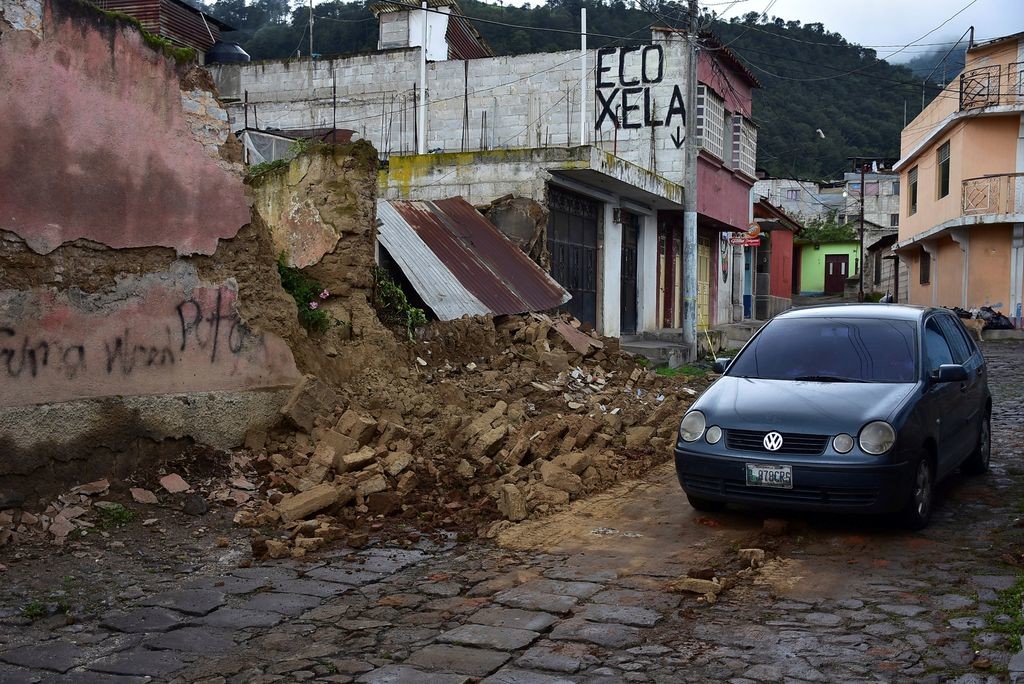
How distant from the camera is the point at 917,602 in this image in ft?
18.3

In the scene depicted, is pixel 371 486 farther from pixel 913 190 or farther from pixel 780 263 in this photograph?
pixel 780 263

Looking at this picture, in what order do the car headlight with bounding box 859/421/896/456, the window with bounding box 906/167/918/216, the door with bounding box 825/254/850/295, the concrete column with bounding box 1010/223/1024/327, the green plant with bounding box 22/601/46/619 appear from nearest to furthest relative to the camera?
the green plant with bounding box 22/601/46/619, the car headlight with bounding box 859/421/896/456, the concrete column with bounding box 1010/223/1024/327, the window with bounding box 906/167/918/216, the door with bounding box 825/254/850/295

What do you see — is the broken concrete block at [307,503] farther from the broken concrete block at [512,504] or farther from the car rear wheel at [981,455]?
the car rear wheel at [981,455]

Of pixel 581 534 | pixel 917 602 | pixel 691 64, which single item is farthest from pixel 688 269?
pixel 917 602

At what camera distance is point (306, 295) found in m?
10.5

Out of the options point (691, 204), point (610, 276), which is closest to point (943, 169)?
point (610, 276)

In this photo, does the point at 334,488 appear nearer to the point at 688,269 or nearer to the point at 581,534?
the point at 581,534

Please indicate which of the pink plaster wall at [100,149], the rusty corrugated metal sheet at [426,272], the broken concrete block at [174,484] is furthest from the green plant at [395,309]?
the broken concrete block at [174,484]

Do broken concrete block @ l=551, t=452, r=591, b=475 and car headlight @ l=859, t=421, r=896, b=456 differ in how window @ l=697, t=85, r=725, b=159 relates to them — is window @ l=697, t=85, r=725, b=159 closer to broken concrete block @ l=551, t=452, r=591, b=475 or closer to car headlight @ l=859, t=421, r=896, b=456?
broken concrete block @ l=551, t=452, r=591, b=475

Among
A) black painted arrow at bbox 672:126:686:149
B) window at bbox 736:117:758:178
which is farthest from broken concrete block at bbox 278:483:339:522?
window at bbox 736:117:758:178

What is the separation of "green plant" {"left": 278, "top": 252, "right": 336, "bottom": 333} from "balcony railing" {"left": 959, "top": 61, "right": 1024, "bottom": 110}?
2682cm

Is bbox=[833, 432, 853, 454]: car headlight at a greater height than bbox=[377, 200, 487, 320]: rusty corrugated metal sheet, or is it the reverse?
bbox=[377, 200, 487, 320]: rusty corrugated metal sheet

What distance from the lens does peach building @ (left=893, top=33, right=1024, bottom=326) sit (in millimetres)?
30328

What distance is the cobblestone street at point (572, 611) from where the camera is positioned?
4.71m
